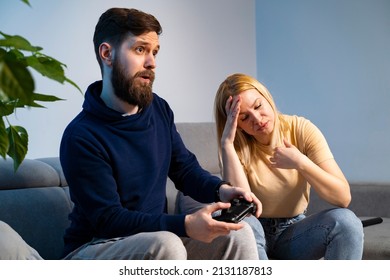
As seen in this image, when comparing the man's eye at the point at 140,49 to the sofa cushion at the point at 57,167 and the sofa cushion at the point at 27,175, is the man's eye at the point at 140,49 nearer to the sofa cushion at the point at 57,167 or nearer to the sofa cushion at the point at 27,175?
the sofa cushion at the point at 27,175

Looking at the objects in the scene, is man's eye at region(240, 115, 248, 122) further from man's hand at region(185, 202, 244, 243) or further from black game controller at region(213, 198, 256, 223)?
man's hand at region(185, 202, 244, 243)

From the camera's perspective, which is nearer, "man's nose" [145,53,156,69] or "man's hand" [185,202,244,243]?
"man's hand" [185,202,244,243]

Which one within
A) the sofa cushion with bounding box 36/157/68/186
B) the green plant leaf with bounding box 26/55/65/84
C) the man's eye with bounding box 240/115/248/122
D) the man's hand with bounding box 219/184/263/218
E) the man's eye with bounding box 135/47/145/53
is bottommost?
the sofa cushion with bounding box 36/157/68/186

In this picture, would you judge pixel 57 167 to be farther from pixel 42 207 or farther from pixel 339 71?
pixel 339 71

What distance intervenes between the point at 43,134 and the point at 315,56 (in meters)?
1.93

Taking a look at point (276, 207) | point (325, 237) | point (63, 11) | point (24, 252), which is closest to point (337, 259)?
point (325, 237)

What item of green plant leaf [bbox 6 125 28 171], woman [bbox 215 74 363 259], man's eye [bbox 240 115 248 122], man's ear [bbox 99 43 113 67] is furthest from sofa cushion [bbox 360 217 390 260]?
green plant leaf [bbox 6 125 28 171]

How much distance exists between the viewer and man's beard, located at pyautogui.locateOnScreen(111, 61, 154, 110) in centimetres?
190

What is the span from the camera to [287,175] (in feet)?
7.60

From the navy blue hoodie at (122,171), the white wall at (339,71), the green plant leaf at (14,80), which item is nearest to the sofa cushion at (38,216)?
the navy blue hoodie at (122,171)

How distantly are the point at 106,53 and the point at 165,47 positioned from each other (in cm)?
174

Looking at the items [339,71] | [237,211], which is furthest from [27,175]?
[339,71]

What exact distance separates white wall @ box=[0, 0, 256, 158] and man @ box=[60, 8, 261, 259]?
952 millimetres
